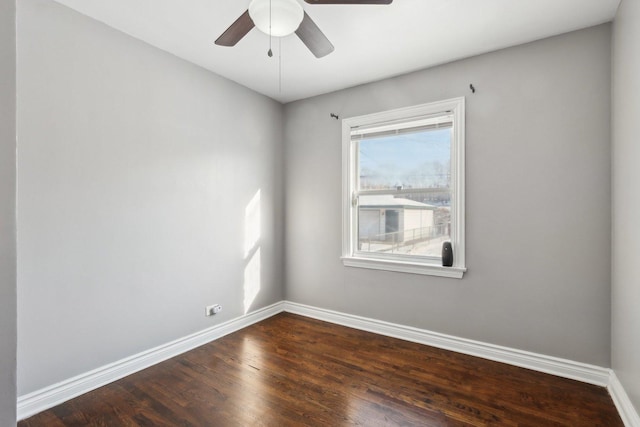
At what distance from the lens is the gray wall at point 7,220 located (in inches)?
29.0

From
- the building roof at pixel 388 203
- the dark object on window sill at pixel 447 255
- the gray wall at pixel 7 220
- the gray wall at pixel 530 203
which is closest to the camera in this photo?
the gray wall at pixel 7 220

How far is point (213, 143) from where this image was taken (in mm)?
3088

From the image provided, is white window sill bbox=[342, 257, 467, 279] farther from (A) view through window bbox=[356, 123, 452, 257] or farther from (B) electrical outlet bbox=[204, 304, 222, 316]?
(B) electrical outlet bbox=[204, 304, 222, 316]

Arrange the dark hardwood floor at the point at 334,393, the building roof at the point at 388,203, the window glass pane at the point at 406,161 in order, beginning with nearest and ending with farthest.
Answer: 1. the dark hardwood floor at the point at 334,393
2. the window glass pane at the point at 406,161
3. the building roof at the point at 388,203

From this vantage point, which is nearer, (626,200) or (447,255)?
(626,200)

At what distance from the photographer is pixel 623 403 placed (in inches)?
76.5

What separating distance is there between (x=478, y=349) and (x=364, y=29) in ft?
9.26

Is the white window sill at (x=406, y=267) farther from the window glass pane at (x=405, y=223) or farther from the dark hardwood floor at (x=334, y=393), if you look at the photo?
the dark hardwood floor at (x=334, y=393)

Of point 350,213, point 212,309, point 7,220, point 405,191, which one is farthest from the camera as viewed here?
point 350,213

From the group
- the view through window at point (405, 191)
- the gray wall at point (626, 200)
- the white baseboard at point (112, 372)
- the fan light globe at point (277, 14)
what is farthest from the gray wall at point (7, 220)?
the view through window at point (405, 191)

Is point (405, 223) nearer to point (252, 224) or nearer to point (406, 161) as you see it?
point (406, 161)

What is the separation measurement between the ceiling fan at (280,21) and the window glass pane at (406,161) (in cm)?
149

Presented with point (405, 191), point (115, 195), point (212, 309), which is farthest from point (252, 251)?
point (405, 191)

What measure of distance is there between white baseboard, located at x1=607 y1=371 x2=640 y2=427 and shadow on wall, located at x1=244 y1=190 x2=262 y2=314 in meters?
3.10
